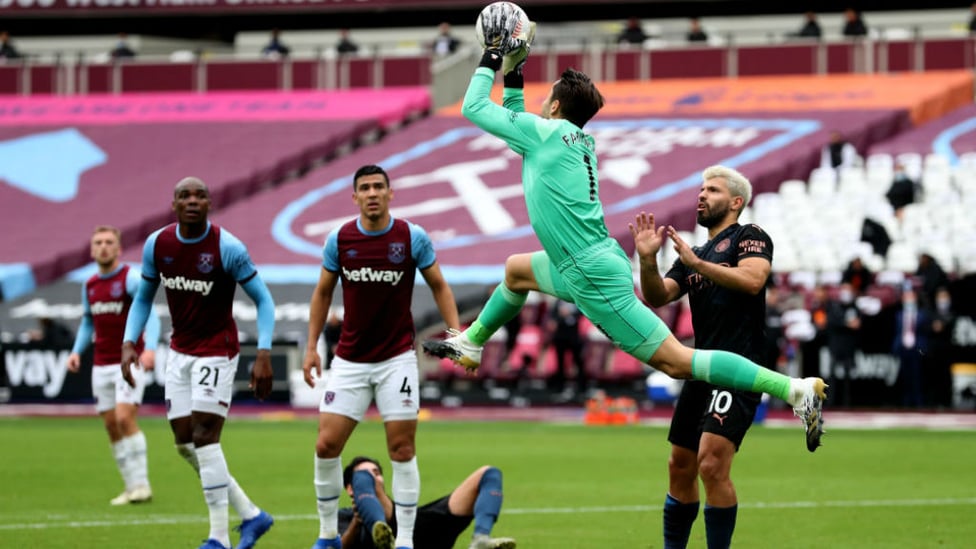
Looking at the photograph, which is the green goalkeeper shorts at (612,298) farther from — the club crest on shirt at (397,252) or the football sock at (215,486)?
the football sock at (215,486)

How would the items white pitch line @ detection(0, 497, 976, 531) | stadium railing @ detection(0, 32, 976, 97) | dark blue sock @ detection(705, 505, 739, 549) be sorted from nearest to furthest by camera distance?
1. dark blue sock @ detection(705, 505, 739, 549)
2. white pitch line @ detection(0, 497, 976, 531)
3. stadium railing @ detection(0, 32, 976, 97)

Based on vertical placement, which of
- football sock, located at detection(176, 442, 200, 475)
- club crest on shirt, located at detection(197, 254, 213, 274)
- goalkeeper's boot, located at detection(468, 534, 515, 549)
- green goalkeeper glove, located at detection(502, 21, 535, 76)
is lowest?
goalkeeper's boot, located at detection(468, 534, 515, 549)

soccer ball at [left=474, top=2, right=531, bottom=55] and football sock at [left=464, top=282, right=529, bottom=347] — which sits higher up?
soccer ball at [left=474, top=2, right=531, bottom=55]

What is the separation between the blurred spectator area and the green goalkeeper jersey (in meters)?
33.2

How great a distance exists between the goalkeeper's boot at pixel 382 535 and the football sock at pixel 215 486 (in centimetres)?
133

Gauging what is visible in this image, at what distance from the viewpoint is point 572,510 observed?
14.3m

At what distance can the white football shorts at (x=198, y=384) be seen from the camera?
11250mm

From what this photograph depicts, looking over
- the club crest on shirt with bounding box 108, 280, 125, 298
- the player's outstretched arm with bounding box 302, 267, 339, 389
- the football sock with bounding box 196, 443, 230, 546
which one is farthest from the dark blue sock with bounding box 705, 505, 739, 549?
the club crest on shirt with bounding box 108, 280, 125, 298

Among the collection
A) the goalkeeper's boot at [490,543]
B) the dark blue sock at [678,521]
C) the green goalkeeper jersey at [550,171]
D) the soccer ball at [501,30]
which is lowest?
the goalkeeper's boot at [490,543]

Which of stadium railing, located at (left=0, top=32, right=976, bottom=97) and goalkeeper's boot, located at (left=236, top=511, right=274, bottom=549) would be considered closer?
goalkeeper's boot, located at (left=236, top=511, right=274, bottom=549)

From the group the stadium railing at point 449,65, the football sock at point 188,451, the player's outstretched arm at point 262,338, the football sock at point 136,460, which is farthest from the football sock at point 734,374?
the stadium railing at point 449,65

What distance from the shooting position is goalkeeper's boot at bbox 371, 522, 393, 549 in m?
10.0

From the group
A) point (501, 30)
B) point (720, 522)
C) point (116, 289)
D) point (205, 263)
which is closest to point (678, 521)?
point (720, 522)

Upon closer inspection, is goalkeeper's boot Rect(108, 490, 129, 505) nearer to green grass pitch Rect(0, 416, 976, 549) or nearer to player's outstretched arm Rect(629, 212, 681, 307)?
green grass pitch Rect(0, 416, 976, 549)
